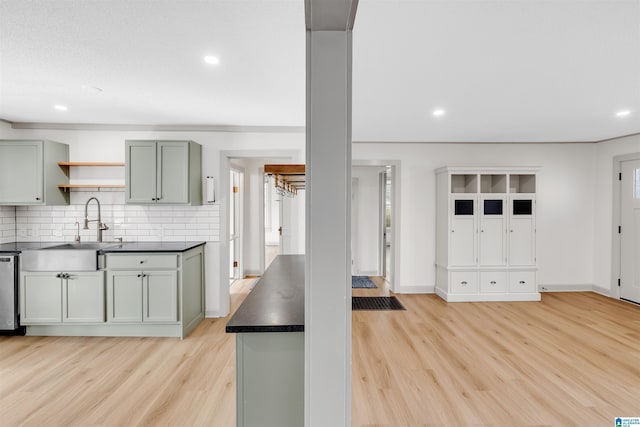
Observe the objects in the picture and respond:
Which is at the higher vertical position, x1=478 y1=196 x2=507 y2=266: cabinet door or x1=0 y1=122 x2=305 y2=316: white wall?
x1=0 y1=122 x2=305 y2=316: white wall

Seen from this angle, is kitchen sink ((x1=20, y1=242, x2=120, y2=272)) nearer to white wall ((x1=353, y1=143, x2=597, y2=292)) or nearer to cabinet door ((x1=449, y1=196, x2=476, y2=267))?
white wall ((x1=353, y1=143, x2=597, y2=292))

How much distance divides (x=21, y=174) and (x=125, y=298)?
6.24 feet

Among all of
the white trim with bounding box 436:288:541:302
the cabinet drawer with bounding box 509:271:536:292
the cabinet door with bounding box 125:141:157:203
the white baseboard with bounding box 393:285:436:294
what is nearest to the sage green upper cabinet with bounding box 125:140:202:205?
the cabinet door with bounding box 125:141:157:203

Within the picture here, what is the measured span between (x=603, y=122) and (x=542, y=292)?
2630 millimetres

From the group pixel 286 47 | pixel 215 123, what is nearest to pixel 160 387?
pixel 286 47

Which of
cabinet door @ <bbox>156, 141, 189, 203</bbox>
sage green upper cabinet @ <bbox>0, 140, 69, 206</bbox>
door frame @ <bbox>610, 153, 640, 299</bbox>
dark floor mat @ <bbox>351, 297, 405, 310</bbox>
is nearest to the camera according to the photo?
sage green upper cabinet @ <bbox>0, 140, 69, 206</bbox>

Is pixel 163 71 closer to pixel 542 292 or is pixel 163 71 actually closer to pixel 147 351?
pixel 147 351

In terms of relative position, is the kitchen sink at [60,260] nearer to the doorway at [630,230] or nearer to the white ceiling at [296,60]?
the white ceiling at [296,60]

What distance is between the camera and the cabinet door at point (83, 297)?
3260 mm

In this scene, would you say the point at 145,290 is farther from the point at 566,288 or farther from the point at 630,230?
the point at 630,230

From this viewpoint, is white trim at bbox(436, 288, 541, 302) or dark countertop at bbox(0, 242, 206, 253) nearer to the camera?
dark countertop at bbox(0, 242, 206, 253)

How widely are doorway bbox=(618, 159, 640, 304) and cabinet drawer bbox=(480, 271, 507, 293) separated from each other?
69.8 inches

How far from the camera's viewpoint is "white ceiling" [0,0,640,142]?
1708mm

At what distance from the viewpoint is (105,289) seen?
3.29m
